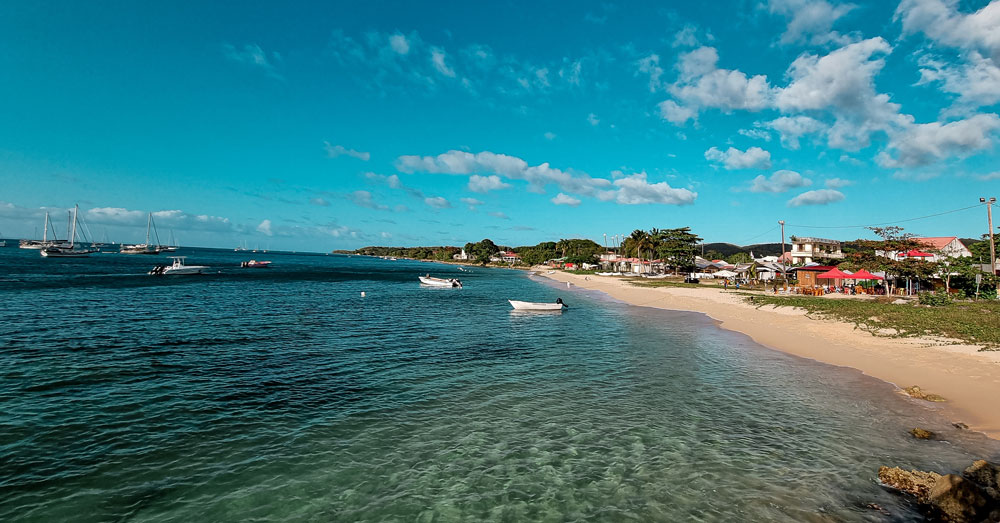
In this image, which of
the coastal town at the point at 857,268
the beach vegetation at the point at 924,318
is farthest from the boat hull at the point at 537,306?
the coastal town at the point at 857,268

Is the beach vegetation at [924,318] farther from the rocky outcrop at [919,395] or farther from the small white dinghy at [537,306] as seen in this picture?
the small white dinghy at [537,306]

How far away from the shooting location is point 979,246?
212 ft

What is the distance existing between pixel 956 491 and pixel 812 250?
97.2 metres

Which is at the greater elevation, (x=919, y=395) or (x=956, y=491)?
(x=956, y=491)

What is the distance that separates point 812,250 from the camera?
285ft

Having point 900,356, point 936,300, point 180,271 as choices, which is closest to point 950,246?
point 936,300

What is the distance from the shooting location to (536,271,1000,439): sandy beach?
13.6 metres

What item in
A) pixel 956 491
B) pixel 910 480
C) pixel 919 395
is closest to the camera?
pixel 956 491

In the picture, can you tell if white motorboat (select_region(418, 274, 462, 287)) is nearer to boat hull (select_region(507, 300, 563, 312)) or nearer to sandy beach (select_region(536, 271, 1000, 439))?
boat hull (select_region(507, 300, 563, 312))

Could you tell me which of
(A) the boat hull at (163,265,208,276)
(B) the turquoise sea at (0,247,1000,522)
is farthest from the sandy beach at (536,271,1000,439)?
(A) the boat hull at (163,265,208,276)

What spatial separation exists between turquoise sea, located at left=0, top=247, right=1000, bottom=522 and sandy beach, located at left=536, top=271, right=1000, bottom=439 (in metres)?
1.16

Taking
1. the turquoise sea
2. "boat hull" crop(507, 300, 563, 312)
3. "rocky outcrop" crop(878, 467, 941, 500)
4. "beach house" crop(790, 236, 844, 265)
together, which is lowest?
the turquoise sea

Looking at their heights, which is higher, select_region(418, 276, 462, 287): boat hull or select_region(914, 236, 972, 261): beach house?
select_region(914, 236, 972, 261): beach house

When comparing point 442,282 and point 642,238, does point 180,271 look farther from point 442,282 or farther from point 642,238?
point 642,238
